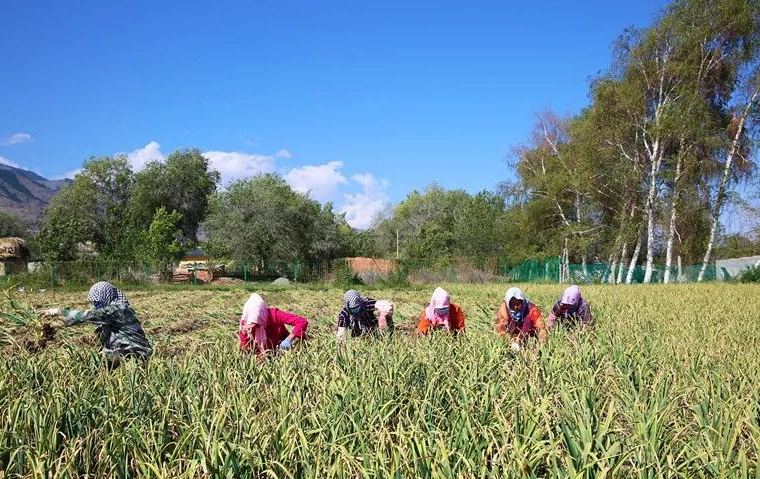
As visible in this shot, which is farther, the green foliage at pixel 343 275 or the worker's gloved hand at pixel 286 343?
the green foliage at pixel 343 275

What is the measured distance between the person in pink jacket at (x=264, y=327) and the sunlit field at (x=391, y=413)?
728 mm

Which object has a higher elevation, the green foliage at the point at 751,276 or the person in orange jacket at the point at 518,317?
the green foliage at the point at 751,276

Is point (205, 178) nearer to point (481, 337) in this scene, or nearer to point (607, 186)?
point (607, 186)

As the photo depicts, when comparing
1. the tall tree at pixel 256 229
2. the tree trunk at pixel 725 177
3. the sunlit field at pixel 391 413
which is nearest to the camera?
the sunlit field at pixel 391 413

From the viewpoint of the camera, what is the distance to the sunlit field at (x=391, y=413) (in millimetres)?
2475

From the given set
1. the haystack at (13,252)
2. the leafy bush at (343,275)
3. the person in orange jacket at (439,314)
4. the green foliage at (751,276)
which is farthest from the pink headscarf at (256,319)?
the green foliage at (751,276)

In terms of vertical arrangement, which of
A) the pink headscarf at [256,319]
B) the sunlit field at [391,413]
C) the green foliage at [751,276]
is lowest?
the sunlit field at [391,413]

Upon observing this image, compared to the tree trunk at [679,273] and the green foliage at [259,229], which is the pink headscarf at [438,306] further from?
the green foliage at [259,229]

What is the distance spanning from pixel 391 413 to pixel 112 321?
325 cm

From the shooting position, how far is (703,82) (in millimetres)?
26422

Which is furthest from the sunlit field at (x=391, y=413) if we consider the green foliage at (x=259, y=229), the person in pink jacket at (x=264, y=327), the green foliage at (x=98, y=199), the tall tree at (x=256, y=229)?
the green foliage at (x=98, y=199)

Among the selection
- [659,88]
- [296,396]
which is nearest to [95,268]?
[296,396]

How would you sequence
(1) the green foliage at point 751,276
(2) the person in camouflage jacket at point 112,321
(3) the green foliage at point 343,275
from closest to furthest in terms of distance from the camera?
(2) the person in camouflage jacket at point 112,321 → (1) the green foliage at point 751,276 → (3) the green foliage at point 343,275

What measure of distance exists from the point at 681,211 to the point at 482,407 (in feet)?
89.7
